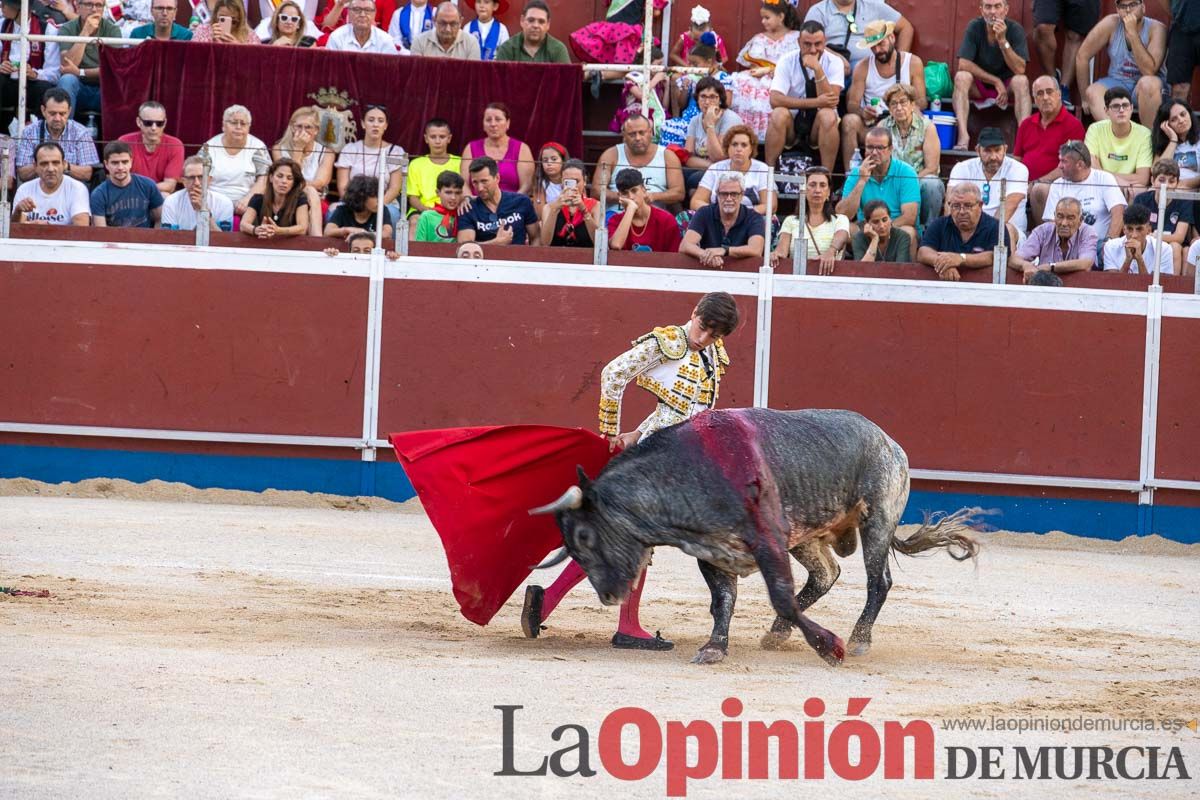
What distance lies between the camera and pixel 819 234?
10.0 meters

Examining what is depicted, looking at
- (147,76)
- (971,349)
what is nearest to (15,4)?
(147,76)

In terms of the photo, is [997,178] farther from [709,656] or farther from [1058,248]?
[709,656]

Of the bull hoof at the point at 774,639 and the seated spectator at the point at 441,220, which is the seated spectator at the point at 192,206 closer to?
the seated spectator at the point at 441,220

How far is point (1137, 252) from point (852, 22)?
299 cm

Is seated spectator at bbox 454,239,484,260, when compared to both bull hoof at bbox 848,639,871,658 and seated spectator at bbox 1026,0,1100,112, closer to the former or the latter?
seated spectator at bbox 1026,0,1100,112

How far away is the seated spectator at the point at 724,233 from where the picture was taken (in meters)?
9.95

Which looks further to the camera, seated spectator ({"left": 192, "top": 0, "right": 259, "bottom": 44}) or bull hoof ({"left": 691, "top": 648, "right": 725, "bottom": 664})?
seated spectator ({"left": 192, "top": 0, "right": 259, "bottom": 44})

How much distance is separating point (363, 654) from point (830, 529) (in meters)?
1.68

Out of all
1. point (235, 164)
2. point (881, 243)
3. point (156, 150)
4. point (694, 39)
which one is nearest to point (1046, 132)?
point (881, 243)

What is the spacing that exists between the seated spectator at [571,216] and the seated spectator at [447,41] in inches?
78.1

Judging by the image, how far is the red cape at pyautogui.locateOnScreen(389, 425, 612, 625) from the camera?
5863 mm

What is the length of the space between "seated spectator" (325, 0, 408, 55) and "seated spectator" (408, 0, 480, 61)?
151mm

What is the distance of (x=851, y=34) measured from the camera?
462 inches

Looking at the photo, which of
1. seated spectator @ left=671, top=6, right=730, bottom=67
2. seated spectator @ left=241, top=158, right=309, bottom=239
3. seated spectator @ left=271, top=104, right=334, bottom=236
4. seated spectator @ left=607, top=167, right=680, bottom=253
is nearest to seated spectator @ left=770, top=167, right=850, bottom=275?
seated spectator @ left=607, top=167, right=680, bottom=253
